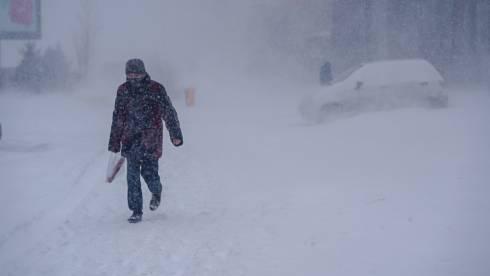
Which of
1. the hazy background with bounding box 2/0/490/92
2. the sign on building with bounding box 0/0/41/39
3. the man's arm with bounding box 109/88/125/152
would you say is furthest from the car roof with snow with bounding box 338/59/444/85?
the man's arm with bounding box 109/88/125/152

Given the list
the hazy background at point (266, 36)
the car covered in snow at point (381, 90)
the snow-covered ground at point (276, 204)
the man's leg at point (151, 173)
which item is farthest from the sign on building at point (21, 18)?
the hazy background at point (266, 36)

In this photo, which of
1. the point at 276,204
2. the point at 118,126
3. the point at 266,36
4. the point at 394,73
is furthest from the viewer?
the point at 266,36

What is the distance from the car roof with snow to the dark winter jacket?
9105mm

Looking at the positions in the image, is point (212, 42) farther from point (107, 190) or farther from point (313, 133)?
point (107, 190)

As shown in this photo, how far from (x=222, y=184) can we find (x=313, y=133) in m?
4.59

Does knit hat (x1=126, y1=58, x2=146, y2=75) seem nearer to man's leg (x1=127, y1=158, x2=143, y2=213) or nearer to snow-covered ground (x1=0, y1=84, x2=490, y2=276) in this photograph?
man's leg (x1=127, y1=158, x2=143, y2=213)

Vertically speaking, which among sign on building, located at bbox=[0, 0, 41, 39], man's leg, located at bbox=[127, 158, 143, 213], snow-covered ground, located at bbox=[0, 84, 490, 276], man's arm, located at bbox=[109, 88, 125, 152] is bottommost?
snow-covered ground, located at bbox=[0, 84, 490, 276]

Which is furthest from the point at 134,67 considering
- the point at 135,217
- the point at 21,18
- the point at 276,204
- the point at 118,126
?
the point at 21,18

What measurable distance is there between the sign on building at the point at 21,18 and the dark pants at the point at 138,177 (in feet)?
37.2

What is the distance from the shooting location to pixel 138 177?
242 inches

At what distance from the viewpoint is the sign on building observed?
15.8m

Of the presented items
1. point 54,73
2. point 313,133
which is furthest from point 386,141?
point 54,73

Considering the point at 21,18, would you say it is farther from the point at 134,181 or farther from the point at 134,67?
the point at 134,181

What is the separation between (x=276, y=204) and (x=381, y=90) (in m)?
7.86
